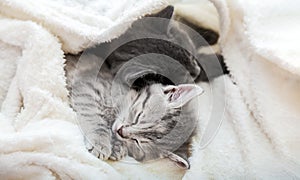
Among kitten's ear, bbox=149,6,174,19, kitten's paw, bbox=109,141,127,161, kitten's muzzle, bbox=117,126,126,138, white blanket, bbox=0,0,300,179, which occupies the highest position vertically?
kitten's ear, bbox=149,6,174,19

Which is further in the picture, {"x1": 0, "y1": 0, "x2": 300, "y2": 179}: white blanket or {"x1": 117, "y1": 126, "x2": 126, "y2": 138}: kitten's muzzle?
{"x1": 117, "y1": 126, "x2": 126, "y2": 138}: kitten's muzzle

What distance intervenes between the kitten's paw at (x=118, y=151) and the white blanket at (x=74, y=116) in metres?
0.02

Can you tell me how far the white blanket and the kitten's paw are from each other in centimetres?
2

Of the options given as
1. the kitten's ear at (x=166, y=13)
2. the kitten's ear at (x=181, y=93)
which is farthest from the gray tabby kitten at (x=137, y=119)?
the kitten's ear at (x=166, y=13)

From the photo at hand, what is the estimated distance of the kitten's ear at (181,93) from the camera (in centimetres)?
97

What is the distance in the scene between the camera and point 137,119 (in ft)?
3.31

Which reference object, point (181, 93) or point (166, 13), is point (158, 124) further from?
point (166, 13)

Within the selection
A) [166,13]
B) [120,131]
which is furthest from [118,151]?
[166,13]

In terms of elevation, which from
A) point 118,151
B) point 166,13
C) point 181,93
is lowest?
point 118,151

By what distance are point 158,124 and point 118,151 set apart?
0.36ft

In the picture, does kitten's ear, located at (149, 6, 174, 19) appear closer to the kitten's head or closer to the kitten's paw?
the kitten's head

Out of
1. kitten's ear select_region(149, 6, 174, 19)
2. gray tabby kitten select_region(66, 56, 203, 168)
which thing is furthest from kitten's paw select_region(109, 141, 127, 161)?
kitten's ear select_region(149, 6, 174, 19)

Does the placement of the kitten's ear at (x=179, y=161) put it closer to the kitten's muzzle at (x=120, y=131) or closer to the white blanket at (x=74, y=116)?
the white blanket at (x=74, y=116)

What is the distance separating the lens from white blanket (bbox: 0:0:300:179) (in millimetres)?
868
